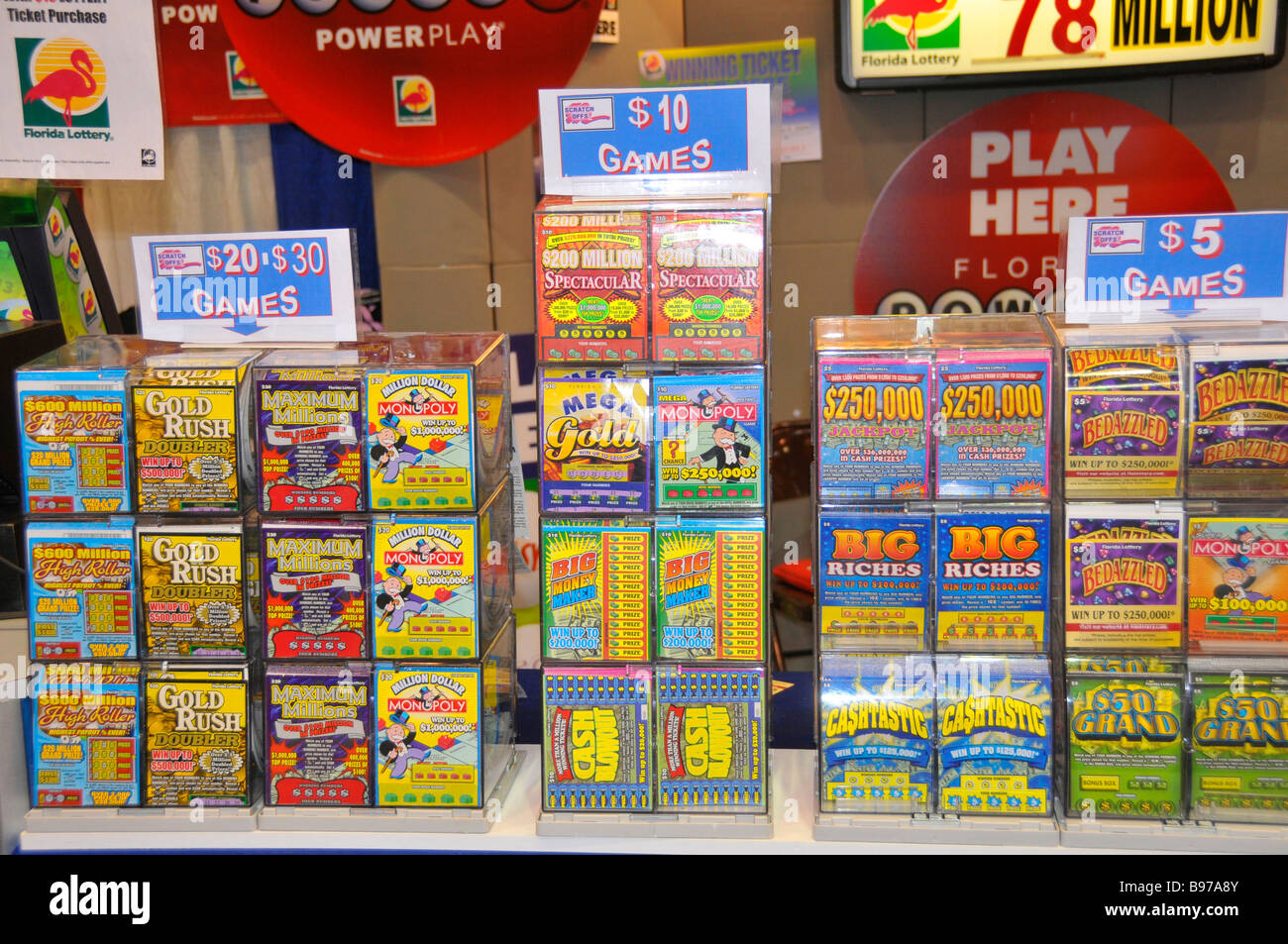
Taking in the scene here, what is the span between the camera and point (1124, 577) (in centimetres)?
235

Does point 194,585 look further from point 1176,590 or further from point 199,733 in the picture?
point 1176,590

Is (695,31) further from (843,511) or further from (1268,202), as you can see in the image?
(843,511)

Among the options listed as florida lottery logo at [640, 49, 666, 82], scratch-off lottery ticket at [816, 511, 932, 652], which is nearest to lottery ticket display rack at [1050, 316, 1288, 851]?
scratch-off lottery ticket at [816, 511, 932, 652]

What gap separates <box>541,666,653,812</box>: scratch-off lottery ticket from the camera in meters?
2.47

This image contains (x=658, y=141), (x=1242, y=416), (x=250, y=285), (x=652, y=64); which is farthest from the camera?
(x=652, y=64)

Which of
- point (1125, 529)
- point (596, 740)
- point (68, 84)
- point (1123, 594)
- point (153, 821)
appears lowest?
point (153, 821)

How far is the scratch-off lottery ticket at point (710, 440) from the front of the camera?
2.41 metres

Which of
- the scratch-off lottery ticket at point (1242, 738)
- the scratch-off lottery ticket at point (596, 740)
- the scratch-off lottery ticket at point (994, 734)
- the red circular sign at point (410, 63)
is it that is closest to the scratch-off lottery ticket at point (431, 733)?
the scratch-off lottery ticket at point (596, 740)

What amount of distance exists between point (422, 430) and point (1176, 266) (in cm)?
153

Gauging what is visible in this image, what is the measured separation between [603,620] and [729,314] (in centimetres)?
65

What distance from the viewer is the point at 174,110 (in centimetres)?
447

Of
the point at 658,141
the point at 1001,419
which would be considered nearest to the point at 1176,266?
the point at 1001,419

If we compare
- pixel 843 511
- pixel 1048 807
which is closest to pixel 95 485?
pixel 843 511

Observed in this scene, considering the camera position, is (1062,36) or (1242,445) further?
(1062,36)
